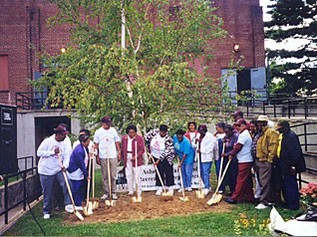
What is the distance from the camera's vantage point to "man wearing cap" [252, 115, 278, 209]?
24.9 ft

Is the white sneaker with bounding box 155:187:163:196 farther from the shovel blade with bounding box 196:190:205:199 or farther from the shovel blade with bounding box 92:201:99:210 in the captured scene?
the shovel blade with bounding box 92:201:99:210

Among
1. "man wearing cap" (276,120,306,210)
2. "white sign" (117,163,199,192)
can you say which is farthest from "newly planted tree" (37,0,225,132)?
"man wearing cap" (276,120,306,210)

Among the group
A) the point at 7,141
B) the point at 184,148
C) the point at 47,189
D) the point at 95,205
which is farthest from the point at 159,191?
the point at 7,141

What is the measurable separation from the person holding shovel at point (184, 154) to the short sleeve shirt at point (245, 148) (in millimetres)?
1708

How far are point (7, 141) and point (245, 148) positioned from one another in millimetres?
4768

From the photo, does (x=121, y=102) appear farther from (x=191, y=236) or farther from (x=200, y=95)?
(x=191, y=236)

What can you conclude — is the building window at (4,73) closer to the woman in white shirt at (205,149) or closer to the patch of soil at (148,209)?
the patch of soil at (148,209)

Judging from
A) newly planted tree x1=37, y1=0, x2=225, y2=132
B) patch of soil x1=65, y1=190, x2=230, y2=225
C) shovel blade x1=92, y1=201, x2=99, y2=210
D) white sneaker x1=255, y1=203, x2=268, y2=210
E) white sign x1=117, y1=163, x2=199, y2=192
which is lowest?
patch of soil x1=65, y1=190, x2=230, y2=225

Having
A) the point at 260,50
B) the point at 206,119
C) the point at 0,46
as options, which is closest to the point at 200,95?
the point at 206,119

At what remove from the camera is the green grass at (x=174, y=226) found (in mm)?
6379

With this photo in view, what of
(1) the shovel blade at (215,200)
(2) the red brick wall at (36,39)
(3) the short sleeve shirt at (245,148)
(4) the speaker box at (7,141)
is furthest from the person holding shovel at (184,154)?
(2) the red brick wall at (36,39)

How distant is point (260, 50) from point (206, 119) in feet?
44.6

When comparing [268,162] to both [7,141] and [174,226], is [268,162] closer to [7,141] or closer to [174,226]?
[174,226]

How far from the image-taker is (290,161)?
7.26 m
